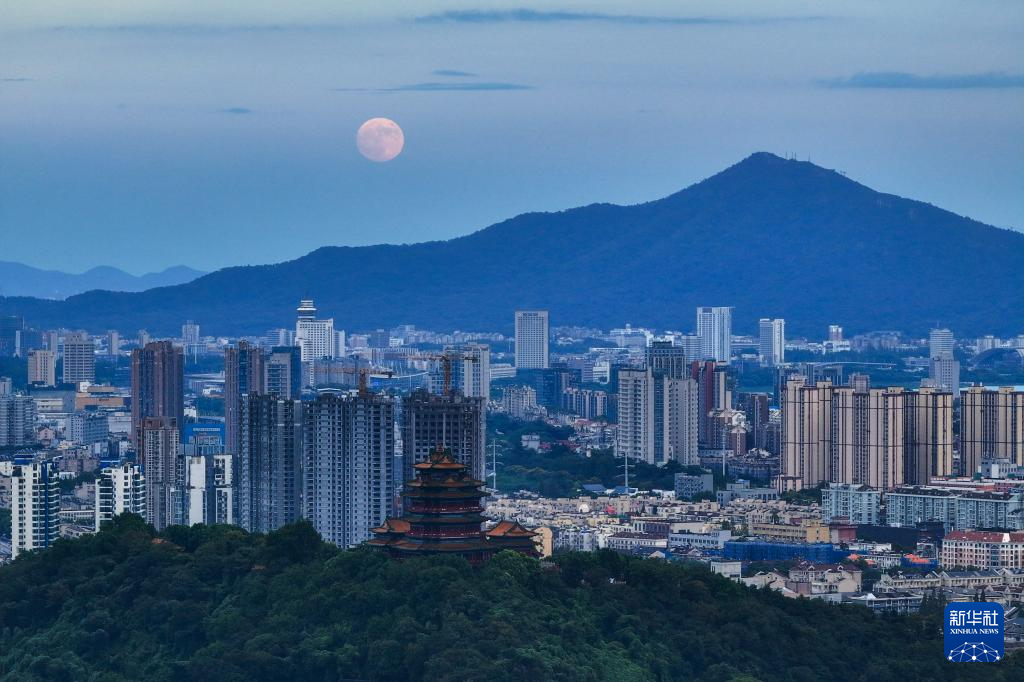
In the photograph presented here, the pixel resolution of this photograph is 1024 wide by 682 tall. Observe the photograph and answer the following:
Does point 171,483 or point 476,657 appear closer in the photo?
point 476,657

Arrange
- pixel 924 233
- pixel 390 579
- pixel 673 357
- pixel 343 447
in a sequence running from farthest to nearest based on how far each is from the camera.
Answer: pixel 924 233, pixel 673 357, pixel 343 447, pixel 390 579

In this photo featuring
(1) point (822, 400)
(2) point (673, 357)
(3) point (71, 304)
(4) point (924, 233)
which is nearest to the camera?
(1) point (822, 400)

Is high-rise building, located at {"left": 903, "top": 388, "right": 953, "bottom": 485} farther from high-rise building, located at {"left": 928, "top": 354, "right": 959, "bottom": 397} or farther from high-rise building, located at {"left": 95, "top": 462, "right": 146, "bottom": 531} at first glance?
high-rise building, located at {"left": 928, "top": 354, "right": 959, "bottom": 397}

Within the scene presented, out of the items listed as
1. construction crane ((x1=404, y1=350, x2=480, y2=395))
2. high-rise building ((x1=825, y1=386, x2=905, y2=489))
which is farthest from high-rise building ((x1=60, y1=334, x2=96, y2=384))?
high-rise building ((x1=825, y1=386, x2=905, y2=489))

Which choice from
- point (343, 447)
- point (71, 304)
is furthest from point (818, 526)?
point (71, 304)

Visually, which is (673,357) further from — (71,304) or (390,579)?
(71,304)

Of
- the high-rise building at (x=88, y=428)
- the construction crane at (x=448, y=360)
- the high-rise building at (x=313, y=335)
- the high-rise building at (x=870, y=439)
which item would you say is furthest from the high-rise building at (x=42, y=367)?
the high-rise building at (x=870, y=439)

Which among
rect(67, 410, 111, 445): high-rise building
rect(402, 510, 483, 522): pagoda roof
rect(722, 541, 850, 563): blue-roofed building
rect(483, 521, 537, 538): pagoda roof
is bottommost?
rect(722, 541, 850, 563): blue-roofed building
